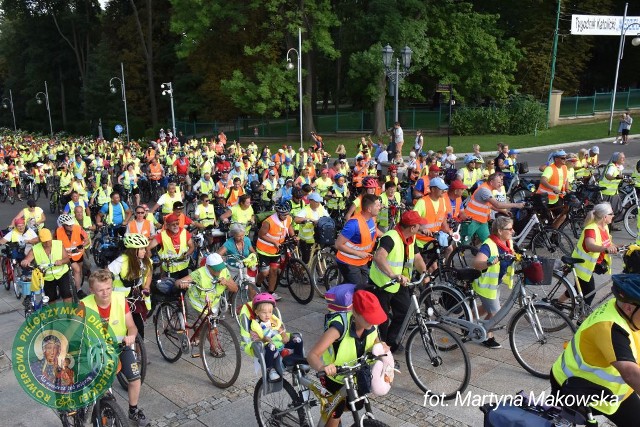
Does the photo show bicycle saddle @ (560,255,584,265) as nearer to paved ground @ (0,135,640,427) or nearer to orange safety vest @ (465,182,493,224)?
paved ground @ (0,135,640,427)

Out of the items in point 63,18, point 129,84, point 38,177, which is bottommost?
point 38,177

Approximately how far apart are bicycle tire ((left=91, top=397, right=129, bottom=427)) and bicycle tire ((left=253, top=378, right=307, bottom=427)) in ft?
3.85

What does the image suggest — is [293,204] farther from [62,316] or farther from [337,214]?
[62,316]

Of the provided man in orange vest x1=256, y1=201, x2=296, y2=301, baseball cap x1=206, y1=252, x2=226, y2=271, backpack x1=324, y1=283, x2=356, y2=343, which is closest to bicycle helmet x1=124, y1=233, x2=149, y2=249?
baseball cap x1=206, y1=252, x2=226, y2=271

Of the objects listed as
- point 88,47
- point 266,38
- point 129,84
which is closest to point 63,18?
point 88,47

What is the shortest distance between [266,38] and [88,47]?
39.7m

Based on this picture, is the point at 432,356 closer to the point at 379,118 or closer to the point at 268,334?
the point at 268,334

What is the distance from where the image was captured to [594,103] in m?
37.3

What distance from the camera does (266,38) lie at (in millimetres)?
36125

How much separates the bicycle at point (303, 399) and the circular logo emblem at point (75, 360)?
137 cm

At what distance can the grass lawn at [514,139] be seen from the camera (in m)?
28.9

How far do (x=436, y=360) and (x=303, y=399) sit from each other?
2.06 m

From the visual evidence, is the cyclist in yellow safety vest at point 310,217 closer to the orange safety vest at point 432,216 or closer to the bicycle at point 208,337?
the orange safety vest at point 432,216

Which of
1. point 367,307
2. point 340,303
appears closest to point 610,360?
point 367,307
